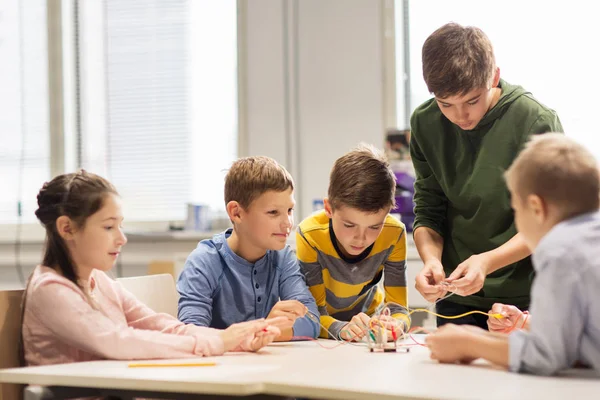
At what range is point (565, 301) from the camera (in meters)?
1.19

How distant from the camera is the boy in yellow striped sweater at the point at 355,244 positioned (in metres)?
2.17

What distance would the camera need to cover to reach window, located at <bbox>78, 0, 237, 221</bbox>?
479cm

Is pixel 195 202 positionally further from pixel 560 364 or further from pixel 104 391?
pixel 560 364

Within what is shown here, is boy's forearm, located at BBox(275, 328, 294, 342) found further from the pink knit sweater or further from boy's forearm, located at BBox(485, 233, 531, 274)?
boy's forearm, located at BBox(485, 233, 531, 274)

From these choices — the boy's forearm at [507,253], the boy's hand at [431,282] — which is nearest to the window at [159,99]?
the boy's hand at [431,282]

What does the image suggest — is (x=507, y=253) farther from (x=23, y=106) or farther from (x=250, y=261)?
(x=23, y=106)

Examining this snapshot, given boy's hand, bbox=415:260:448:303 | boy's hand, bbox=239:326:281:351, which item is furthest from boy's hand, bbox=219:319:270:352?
boy's hand, bbox=415:260:448:303

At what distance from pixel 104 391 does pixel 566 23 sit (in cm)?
374

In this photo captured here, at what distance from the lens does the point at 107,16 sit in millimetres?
4957

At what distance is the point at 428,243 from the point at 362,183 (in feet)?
0.92

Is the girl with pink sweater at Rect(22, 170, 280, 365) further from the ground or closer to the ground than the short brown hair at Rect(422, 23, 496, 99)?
closer to the ground

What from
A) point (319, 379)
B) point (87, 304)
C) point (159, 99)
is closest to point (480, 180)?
point (319, 379)

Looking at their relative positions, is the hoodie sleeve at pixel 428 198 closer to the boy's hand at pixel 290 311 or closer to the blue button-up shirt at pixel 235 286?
the blue button-up shirt at pixel 235 286

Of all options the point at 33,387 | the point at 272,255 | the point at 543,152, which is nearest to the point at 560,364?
the point at 543,152
